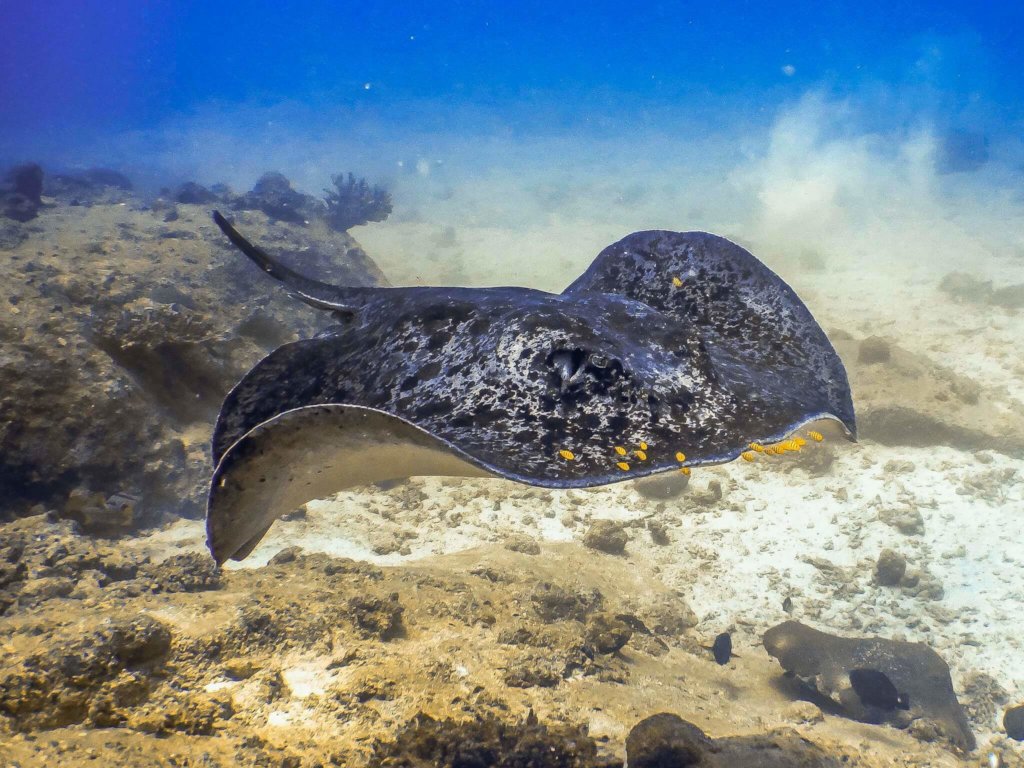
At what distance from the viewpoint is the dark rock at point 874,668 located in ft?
16.5

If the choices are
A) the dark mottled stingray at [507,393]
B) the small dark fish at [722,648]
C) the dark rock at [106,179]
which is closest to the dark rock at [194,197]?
the dark rock at [106,179]

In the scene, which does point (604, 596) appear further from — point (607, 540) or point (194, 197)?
point (194, 197)

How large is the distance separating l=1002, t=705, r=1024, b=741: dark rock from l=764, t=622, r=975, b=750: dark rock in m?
0.32

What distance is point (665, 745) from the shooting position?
3.33 metres

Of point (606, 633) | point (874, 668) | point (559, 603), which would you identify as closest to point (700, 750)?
point (606, 633)

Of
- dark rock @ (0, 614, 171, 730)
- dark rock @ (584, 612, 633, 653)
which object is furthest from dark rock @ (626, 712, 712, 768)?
→ dark rock @ (0, 614, 171, 730)

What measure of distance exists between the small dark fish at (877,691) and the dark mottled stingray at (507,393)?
10.9ft

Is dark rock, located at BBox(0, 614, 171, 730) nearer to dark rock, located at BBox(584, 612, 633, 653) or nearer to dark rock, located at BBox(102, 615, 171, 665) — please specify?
dark rock, located at BBox(102, 615, 171, 665)

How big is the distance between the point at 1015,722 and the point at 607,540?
4106mm

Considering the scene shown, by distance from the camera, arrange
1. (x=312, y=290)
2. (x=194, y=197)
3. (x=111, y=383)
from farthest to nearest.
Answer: (x=194, y=197) < (x=111, y=383) < (x=312, y=290)

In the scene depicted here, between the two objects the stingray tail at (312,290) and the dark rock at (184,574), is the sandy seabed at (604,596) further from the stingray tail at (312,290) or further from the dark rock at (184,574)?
the stingray tail at (312,290)

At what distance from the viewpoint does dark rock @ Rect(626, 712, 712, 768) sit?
10.8ft

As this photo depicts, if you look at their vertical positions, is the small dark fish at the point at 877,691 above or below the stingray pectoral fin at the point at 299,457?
below

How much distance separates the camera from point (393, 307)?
4121mm
